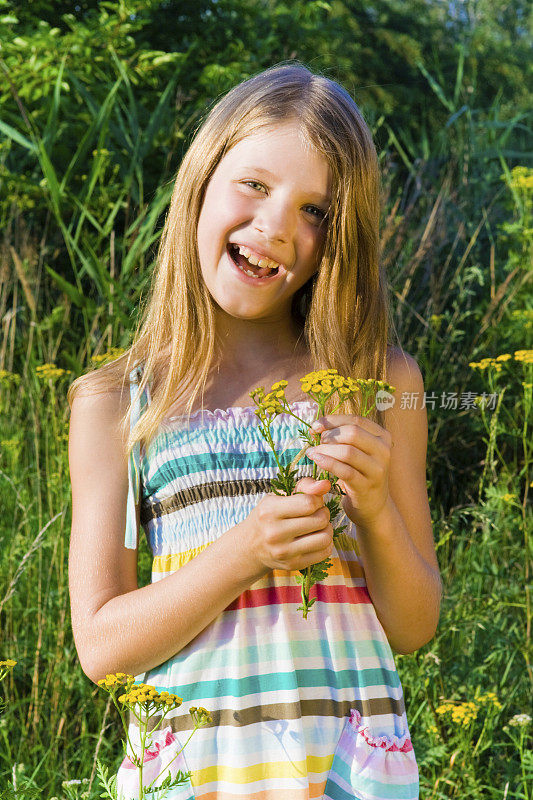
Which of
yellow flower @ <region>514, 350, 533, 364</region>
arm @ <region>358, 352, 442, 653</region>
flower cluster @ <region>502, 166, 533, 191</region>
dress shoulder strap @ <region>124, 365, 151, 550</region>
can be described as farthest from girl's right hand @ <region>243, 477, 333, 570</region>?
flower cluster @ <region>502, 166, 533, 191</region>

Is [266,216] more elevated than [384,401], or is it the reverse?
[266,216]

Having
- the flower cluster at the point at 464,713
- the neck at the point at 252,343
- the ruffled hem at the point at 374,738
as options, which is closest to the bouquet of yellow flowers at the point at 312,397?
the ruffled hem at the point at 374,738

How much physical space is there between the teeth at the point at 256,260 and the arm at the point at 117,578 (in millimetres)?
324

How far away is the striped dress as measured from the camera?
128 centimetres

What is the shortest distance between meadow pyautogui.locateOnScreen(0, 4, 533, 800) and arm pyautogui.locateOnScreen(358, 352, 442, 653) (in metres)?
0.58

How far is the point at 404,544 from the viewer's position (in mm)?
1322

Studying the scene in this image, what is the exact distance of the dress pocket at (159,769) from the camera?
1263 millimetres

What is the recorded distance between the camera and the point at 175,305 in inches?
64.0

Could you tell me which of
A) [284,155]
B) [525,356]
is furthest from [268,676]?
[525,356]

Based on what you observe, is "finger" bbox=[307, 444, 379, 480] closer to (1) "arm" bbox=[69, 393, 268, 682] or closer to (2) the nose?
(1) "arm" bbox=[69, 393, 268, 682]

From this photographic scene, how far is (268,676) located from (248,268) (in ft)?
2.16

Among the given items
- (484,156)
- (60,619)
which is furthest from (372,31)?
(60,619)

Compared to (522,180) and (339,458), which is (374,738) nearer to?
(339,458)

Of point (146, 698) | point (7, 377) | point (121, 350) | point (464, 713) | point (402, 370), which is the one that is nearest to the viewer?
point (146, 698)
